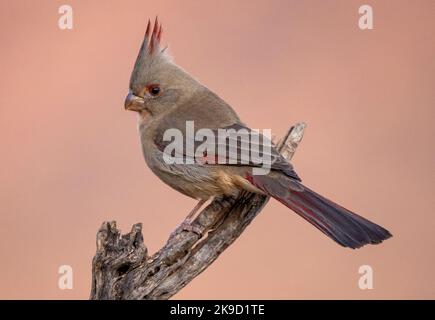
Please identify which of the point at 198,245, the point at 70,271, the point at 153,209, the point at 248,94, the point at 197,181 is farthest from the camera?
the point at 248,94

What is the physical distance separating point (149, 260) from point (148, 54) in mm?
1735

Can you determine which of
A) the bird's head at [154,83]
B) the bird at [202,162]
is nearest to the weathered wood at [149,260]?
the bird at [202,162]

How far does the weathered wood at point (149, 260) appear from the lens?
446cm

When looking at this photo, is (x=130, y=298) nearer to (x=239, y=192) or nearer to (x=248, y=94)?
(x=239, y=192)

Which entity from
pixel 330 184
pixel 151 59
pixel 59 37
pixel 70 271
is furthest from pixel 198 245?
pixel 59 37

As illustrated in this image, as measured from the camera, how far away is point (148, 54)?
5.74m

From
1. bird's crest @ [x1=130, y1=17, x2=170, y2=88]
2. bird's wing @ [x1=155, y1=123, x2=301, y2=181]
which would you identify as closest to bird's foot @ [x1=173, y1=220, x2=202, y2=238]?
bird's wing @ [x1=155, y1=123, x2=301, y2=181]

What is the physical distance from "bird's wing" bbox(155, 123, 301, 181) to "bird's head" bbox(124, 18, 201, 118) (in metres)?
0.46

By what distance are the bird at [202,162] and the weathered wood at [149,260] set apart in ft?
0.86

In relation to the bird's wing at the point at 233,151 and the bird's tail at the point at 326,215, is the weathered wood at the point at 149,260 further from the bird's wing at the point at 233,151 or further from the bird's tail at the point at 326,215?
the bird's wing at the point at 233,151

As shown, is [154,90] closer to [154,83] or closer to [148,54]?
[154,83]

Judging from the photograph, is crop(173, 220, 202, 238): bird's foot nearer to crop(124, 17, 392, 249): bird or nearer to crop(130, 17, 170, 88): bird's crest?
crop(124, 17, 392, 249): bird

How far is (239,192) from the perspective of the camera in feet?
17.4

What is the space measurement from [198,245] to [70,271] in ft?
8.10
